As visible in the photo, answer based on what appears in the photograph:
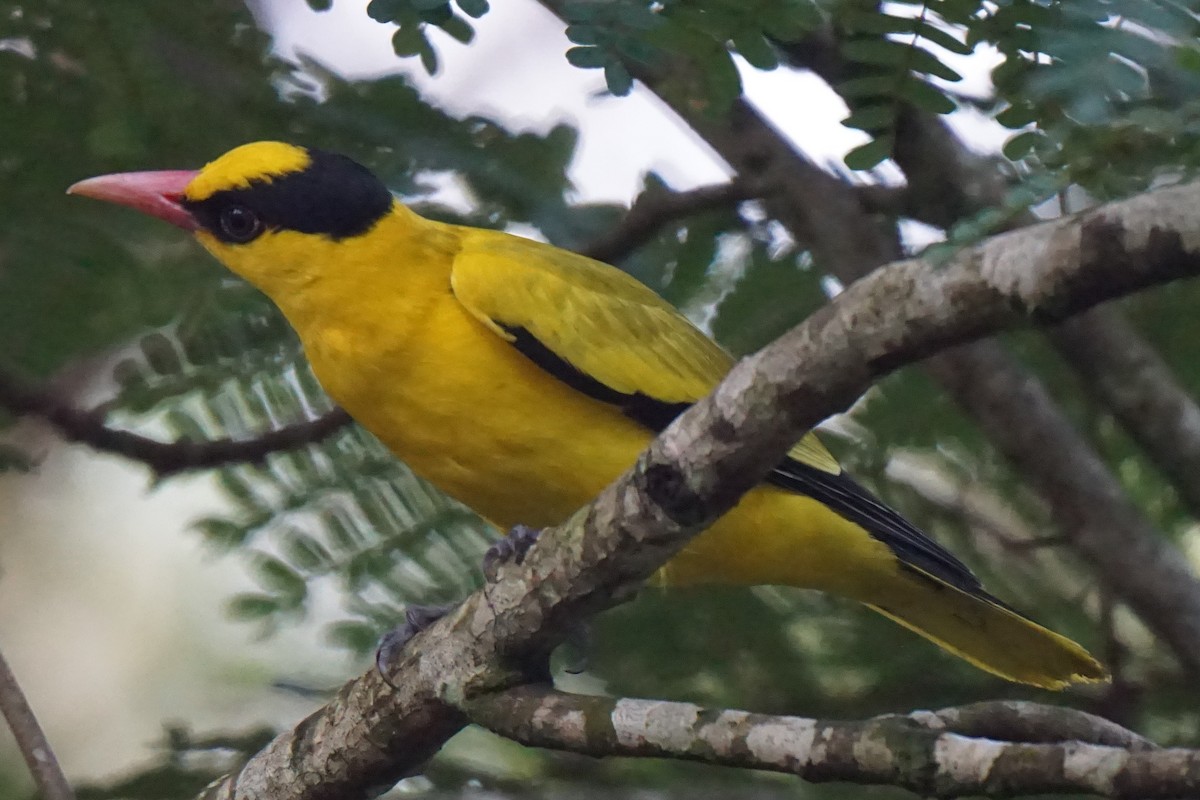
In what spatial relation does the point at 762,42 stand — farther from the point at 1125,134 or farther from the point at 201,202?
the point at 201,202

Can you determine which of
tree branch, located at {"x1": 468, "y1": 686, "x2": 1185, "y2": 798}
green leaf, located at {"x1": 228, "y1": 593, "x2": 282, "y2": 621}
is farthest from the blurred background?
tree branch, located at {"x1": 468, "y1": 686, "x2": 1185, "y2": 798}

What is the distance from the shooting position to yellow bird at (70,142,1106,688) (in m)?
2.41

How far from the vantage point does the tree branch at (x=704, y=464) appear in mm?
1331

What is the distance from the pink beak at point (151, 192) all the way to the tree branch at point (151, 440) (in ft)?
1.43

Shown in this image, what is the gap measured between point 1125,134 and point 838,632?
1954 mm

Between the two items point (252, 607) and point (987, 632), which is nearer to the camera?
point (987, 632)

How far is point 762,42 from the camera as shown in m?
2.12

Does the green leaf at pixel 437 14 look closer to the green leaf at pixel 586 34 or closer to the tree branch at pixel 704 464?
the green leaf at pixel 586 34

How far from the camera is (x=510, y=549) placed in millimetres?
2127

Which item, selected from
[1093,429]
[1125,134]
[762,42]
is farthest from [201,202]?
[1093,429]

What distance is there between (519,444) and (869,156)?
691 mm

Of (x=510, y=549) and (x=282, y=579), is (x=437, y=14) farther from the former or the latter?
(x=282, y=579)

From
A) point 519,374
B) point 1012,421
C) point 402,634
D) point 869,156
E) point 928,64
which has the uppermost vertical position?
point 928,64

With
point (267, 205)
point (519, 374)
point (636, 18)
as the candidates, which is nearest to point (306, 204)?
point (267, 205)
